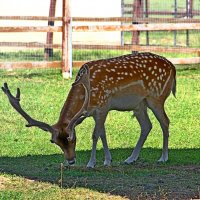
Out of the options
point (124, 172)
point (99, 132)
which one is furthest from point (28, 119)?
point (124, 172)

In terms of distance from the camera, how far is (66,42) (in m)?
18.2

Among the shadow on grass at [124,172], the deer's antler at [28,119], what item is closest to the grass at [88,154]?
the shadow on grass at [124,172]

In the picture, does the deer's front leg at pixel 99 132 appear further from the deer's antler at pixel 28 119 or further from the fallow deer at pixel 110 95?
the deer's antler at pixel 28 119

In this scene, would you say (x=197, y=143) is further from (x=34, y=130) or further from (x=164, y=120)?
(x=34, y=130)

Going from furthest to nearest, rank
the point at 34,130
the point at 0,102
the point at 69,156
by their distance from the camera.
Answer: the point at 0,102 → the point at 34,130 → the point at 69,156

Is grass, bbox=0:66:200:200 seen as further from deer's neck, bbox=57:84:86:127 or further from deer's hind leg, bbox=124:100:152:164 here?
deer's neck, bbox=57:84:86:127

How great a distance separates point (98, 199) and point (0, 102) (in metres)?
7.40

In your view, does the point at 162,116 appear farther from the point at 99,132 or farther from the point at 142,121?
the point at 99,132

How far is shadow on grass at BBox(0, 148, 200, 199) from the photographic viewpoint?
356 inches

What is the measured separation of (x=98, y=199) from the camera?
852 centimetres

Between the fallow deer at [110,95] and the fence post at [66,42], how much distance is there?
6674mm

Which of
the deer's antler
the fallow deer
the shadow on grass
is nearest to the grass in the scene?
the shadow on grass

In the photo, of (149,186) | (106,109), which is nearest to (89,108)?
(106,109)

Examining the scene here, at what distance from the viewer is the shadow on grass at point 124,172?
905 cm
